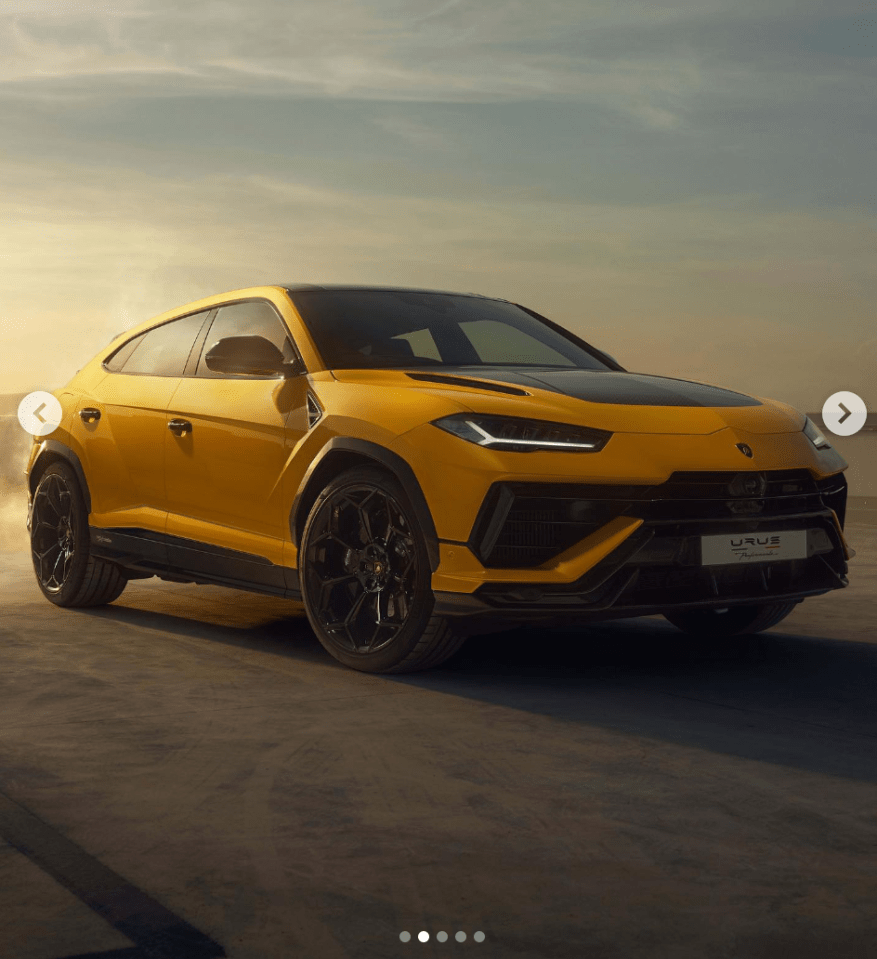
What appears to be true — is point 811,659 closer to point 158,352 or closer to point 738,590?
point 738,590

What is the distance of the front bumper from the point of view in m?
5.35

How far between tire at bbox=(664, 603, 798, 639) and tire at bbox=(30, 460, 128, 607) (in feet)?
9.82

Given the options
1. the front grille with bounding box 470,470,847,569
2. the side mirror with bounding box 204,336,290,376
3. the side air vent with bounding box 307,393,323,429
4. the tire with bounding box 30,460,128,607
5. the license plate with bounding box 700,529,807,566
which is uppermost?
the side mirror with bounding box 204,336,290,376

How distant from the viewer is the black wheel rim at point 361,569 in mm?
5754

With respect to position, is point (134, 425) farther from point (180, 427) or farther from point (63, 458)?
point (63, 458)

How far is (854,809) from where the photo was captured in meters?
3.88

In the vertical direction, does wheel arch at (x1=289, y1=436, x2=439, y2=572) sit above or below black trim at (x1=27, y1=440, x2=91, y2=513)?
Answer: above

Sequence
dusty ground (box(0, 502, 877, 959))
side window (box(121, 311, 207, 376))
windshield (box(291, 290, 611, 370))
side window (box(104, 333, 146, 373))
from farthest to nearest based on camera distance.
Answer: side window (box(104, 333, 146, 373)) < side window (box(121, 311, 207, 376)) < windshield (box(291, 290, 611, 370)) < dusty ground (box(0, 502, 877, 959))

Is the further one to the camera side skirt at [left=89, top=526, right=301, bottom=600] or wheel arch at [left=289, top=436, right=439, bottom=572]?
side skirt at [left=89, top=526, right=301, bottom=600]

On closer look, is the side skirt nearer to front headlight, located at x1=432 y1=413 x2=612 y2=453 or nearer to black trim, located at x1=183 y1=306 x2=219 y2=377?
black trim, located at x1=183 y1=306 x2=219 y2=377

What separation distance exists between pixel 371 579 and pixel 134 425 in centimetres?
203

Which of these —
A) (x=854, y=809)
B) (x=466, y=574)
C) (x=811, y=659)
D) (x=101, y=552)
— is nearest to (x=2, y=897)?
(x=854, y=809)

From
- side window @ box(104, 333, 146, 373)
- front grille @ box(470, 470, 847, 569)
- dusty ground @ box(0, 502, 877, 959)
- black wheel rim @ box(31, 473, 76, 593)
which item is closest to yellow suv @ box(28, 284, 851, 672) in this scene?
front grille @ box(470, 470, 847, 569)

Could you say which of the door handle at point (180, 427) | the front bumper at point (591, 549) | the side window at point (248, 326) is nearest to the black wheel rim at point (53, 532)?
the door handle at point (180, 427)
